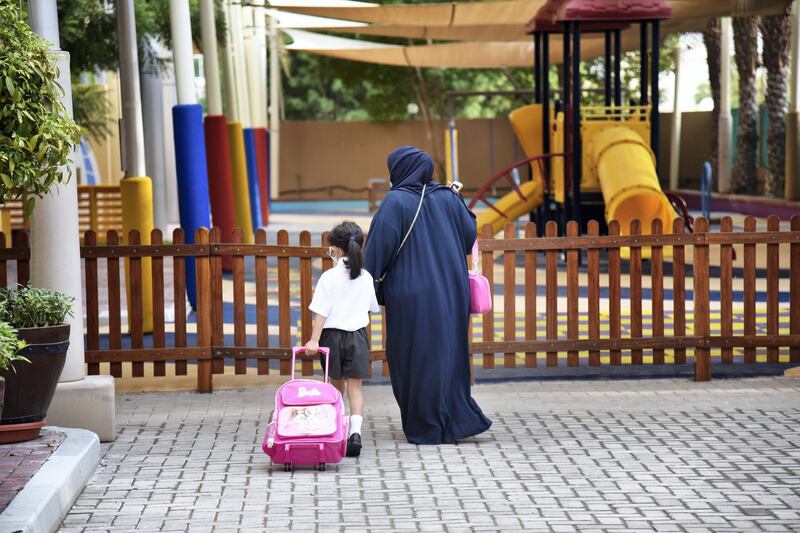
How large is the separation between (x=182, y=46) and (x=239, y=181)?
18.8 ft

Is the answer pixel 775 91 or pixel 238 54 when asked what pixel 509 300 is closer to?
pixel 238 54

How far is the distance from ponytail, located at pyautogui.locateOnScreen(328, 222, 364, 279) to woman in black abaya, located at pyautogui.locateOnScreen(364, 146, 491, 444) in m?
0.19

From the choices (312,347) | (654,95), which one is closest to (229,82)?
(654,95)

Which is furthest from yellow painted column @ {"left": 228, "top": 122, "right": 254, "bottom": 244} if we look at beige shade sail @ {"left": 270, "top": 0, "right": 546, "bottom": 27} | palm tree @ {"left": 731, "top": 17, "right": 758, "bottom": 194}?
palm tree @ {"left": 731, "top": 17, "right": 758, "bottom": 194}

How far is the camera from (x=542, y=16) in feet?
63.9

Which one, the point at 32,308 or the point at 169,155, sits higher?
the point at 169,155

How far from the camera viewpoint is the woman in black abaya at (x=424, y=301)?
7457mm

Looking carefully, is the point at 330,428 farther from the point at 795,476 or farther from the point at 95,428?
the point at 795,476

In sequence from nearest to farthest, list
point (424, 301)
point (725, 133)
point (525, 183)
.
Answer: point (424, 301)
point (525, 183)
point (725, 133)

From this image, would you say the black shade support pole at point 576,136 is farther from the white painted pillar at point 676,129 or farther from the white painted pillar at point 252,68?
the white painted pillar at point 676,129

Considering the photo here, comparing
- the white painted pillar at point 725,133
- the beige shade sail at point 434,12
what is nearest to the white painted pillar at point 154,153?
the beige shade sail at point 434,12

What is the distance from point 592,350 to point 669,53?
4008cm

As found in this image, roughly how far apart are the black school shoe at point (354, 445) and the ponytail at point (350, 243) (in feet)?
2.84

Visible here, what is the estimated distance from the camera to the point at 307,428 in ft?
22.1
